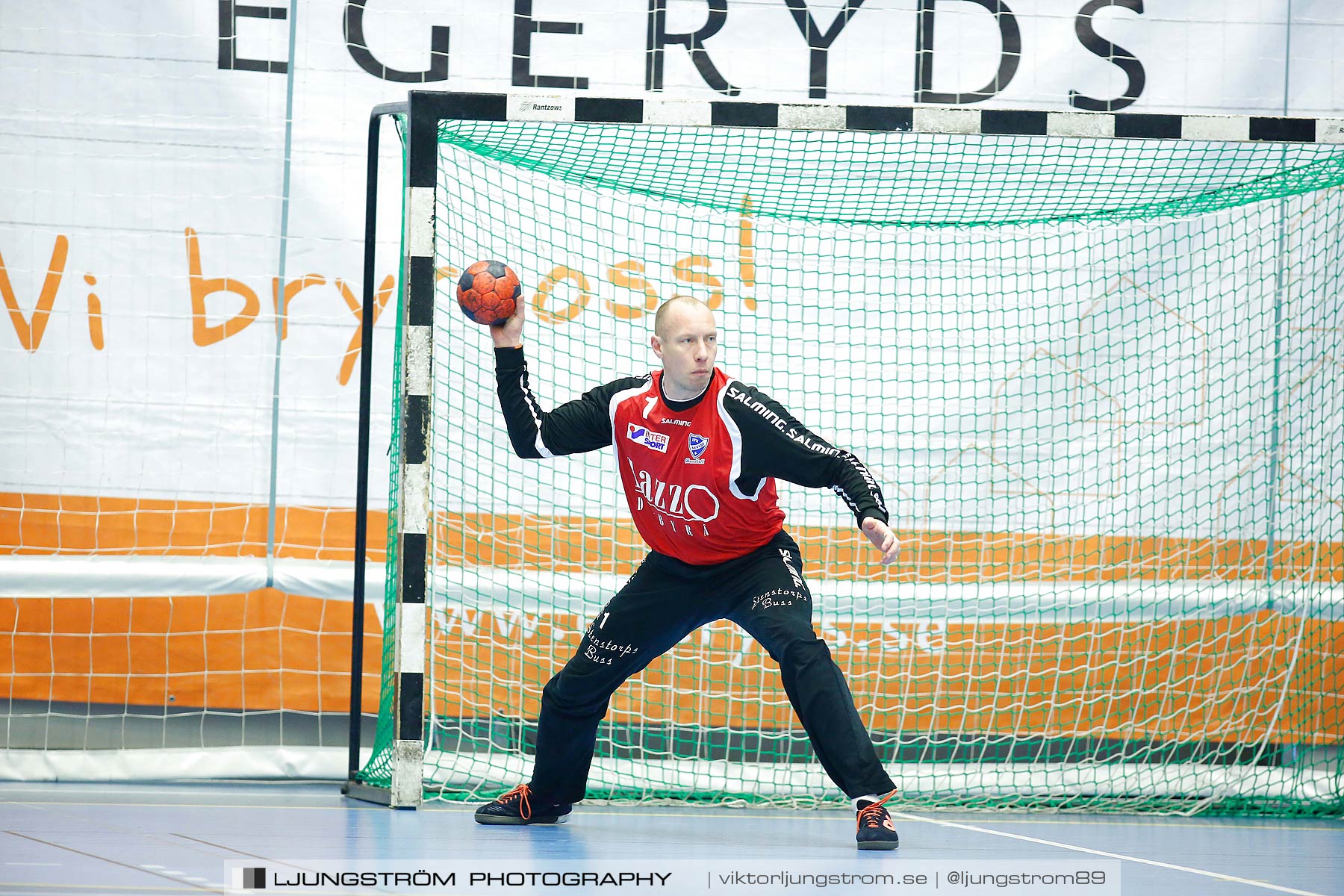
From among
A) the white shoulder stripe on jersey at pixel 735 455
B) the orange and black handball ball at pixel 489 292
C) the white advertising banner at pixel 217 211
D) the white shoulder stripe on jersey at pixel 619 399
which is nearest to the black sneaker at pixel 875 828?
the white shoulder stripe on jersey at pixel 735 455

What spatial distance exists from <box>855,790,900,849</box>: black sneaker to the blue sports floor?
0.21 ft

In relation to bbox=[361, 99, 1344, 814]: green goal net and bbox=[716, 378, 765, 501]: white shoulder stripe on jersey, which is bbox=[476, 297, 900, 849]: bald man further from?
bbox=[361, 99, 1344, 814]: green goal net

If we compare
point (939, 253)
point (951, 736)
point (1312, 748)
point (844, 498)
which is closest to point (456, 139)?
point (844, 498)

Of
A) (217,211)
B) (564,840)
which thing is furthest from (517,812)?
(217,211)

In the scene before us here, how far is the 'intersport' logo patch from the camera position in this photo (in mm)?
4695

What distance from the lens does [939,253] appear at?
7129 mm

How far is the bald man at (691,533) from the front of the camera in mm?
4457

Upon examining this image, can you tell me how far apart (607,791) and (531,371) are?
2227 mm

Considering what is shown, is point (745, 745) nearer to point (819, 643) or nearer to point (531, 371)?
point (531, 371)

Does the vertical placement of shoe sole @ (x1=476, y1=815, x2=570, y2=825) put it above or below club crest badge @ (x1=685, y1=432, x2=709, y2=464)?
below

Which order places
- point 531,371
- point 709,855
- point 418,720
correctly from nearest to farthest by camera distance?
point 709,855 → point 418,720 → point 531,371

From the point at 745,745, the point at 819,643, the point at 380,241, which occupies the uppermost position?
the point at 380,241

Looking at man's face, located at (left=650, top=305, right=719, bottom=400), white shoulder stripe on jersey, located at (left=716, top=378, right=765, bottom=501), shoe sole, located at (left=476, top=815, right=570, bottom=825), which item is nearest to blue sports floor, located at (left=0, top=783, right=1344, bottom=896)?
shoe sole, located at (left=476, top=815, right=570, bottom=825)

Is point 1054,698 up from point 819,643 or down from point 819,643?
down
